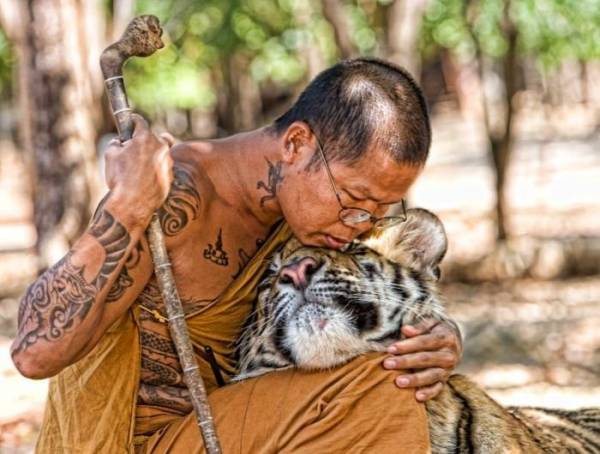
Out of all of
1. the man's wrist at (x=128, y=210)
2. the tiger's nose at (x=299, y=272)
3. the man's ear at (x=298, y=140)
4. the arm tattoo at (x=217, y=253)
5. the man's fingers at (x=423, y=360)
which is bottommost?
the man's fingers at (x=423, y=360)

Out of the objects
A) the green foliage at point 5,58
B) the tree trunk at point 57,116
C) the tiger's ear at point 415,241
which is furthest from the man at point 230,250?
the green foliage at point 5,58

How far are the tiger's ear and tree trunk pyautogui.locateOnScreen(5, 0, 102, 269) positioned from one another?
12.6 ft

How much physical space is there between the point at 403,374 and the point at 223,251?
65 cm

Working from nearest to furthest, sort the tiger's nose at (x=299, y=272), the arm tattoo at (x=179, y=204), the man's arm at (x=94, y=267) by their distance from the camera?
the man's arm at (x=94, y=267) < the arm tattoo at (x=179, y=204) < the tiger's nose at (x=299, y=272)

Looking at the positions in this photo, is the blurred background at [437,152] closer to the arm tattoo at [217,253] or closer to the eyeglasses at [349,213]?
the arm tattoo at [217,253]

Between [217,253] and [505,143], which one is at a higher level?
[217,253]

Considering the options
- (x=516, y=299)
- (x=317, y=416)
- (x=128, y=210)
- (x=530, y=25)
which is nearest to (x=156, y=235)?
(x=128, y=210)

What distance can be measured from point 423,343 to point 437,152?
2700cm

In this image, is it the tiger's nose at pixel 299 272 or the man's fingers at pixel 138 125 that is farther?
the tiger's nose at pixel 299 272

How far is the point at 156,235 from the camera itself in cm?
312

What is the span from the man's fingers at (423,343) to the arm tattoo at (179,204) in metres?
0.70

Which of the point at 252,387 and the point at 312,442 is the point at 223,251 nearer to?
the point at 252,387

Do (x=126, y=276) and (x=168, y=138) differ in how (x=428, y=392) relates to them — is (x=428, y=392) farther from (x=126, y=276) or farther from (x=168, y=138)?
(x=168, y=138)

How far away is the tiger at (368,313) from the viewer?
338 centimetres
